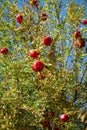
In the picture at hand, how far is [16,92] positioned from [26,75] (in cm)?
46

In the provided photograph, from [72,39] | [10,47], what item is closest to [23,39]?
[10,47]

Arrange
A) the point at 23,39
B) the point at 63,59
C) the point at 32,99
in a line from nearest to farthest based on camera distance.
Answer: the point at 32,99 → the point at 63,59 → the point at 23,39

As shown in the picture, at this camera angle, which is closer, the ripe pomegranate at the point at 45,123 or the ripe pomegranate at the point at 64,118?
the ripe pomegranate at the point at 64,118

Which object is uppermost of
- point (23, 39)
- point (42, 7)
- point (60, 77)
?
point (42, 7)

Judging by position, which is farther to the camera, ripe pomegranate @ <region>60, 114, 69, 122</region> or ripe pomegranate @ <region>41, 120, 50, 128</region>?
ripe pomegranate @ <region>41, 120, 50, 128</region>

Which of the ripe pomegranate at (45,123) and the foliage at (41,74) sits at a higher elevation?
the foliage at (41,74)

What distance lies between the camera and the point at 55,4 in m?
9.59

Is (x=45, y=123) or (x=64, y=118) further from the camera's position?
(x=45, y=123)

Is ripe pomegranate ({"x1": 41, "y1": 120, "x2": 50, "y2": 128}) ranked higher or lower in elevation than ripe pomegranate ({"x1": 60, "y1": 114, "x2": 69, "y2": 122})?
lower

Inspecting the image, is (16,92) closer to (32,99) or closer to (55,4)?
(32,99)

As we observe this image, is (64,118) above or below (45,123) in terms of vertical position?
above

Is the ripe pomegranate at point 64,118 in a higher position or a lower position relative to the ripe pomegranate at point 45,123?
higher

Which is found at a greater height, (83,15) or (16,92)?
(83,15)

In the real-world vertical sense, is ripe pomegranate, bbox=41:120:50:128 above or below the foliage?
below
